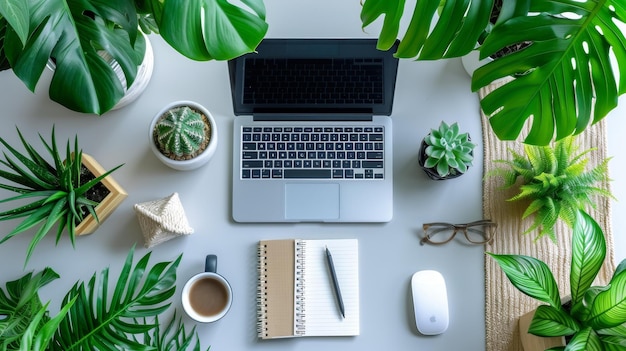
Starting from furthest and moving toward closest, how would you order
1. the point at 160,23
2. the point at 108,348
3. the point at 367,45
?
the point at 367,45, the point at 108,348, the point at 160,23

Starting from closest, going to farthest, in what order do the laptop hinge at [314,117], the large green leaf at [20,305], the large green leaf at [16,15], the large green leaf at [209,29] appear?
the large green leaf at [16,15]
the large green leaf at [209,29]
the large green leaf at [20,305]
the laptop hinge at [314,117]

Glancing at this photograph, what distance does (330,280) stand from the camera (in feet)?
3.39

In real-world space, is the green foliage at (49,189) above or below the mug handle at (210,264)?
above

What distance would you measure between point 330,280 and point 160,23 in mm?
561

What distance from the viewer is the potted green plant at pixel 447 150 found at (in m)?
0.97

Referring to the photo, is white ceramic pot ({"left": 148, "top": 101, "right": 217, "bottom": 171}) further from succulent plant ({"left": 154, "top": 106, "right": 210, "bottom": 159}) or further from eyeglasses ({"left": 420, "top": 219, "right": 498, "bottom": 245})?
eyeglasses ({"left": 420, "top": 219, "right": 498, "bottom": 245})

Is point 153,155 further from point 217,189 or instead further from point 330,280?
point 330,280

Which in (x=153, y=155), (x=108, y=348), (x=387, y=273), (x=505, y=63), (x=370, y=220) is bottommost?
(x=108, y=348)

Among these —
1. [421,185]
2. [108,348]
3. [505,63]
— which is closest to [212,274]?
[108,348]

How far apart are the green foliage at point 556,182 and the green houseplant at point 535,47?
17cm

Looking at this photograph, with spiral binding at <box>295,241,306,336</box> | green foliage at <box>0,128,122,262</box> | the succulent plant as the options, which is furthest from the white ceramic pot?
spiral binding at <box>295,241,306,336</box>

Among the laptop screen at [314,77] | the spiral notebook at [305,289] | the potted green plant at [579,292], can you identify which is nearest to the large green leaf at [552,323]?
the potted green plant at [579,292]

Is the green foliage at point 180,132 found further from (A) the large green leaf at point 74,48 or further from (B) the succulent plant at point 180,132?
(A) the large green leaf at point 74,48

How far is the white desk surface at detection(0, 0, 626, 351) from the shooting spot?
1029 millimetres
